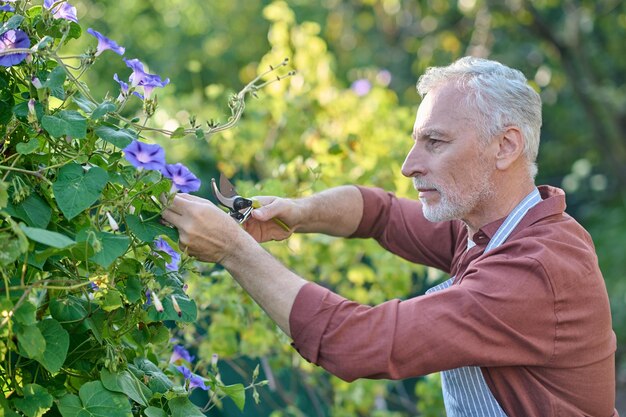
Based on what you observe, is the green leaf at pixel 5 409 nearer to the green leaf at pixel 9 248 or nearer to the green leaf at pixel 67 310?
the green leaf at pixel 67 310

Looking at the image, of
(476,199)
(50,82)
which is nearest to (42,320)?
(50,82)

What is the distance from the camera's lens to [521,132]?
248cm

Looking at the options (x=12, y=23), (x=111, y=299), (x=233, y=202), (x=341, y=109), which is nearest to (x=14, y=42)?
(x=12, y=23)

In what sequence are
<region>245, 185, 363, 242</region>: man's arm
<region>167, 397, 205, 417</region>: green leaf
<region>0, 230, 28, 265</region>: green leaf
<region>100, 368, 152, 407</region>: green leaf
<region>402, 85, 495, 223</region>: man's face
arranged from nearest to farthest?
<region>0, 230, 28, 265</region>: green leaf < <region>100, 368, 152, 407</region>: green leaf < <region>167, 397, 205, 417</region>: green leaf < <region>402, 85, 495, 223</region>: man's face < <region>245, 185, 363, 242</region>: man's arm

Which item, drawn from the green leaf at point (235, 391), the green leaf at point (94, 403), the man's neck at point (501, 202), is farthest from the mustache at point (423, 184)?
the green leaf at point (94, 403)

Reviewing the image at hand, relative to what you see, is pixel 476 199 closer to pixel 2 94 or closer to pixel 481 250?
pixel 481 250

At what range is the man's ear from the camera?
2469mm

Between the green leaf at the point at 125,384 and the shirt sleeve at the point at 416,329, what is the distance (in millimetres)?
381

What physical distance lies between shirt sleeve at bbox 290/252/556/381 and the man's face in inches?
15.0

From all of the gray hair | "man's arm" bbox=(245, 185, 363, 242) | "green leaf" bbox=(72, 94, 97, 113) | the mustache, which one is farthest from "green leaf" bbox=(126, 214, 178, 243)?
the gray hair

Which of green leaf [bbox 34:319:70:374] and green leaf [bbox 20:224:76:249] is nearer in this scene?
green leaf [bbox 20:224:76:249]

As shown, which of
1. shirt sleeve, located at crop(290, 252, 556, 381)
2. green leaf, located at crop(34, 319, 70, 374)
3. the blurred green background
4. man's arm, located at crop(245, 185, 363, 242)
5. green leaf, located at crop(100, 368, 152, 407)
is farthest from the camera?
the blurred green background

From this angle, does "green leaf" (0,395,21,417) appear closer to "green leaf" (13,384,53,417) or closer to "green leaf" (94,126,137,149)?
"green leaf" (13,384,53,417)

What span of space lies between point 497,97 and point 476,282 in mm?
576
